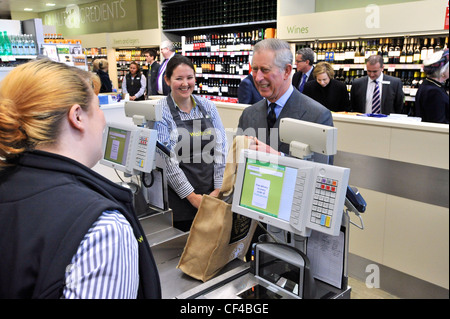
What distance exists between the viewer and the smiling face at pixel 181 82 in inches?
103

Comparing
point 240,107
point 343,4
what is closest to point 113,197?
point 240,107

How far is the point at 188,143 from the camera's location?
2.59 m

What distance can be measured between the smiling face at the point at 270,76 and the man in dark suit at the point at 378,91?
10.8 ft

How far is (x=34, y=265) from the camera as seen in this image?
2.71 ft

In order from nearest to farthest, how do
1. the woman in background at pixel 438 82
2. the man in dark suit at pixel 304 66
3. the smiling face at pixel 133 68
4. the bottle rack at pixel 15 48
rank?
1. the woman in background at pixel 438 82
2. the man in dark suit at pixel 304 66
3. the bottle rack at pixel 15 48
4. the smiling face at pixel 133 68

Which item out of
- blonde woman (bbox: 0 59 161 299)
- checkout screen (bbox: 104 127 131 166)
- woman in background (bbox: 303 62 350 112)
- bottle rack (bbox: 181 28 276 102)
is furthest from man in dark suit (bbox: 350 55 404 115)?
blonde woman (bbox: 0 59 161 299)

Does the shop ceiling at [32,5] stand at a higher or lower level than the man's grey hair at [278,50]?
higher

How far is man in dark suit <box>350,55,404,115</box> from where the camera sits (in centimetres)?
498

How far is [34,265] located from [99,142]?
37cm

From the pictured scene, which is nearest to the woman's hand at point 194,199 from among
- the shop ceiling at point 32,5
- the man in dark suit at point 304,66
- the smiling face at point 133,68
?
the man in dark suit at point 304,66

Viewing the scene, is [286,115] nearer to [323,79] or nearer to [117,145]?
[117,145]

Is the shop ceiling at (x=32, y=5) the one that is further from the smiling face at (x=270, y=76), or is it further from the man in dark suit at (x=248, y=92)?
the smiling face at (x=270, y=76)

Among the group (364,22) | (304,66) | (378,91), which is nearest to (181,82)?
(304,66)

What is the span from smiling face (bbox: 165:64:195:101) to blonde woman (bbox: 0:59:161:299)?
158 cm
